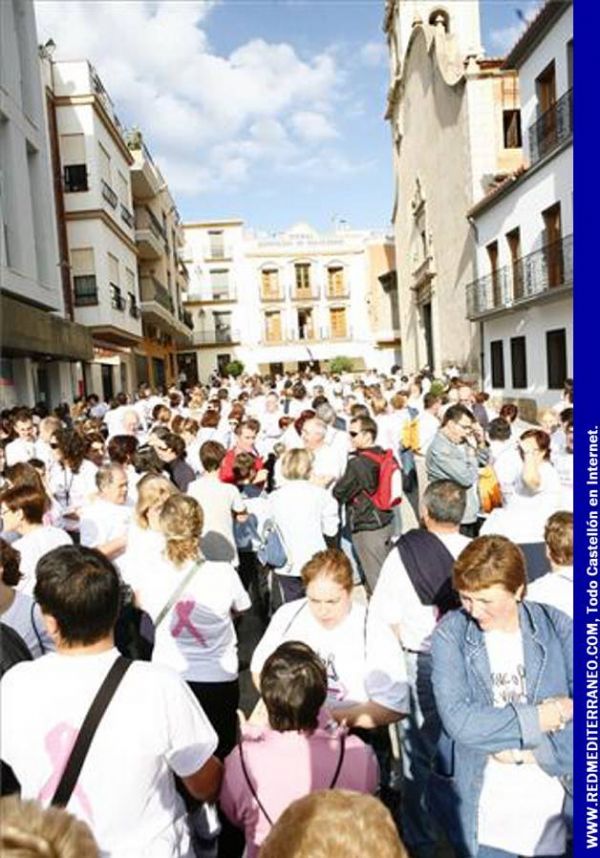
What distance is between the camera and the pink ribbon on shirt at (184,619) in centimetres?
310

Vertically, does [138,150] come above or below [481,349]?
above

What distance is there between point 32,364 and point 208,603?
1493cm

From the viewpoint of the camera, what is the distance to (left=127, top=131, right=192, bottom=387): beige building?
91.4 feet

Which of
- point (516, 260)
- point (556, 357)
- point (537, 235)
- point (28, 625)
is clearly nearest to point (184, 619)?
point (28, 625)

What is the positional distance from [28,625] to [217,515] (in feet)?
7.50

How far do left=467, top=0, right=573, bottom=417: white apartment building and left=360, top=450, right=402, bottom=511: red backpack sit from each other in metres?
11.5

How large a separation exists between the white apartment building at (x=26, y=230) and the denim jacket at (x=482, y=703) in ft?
35.1

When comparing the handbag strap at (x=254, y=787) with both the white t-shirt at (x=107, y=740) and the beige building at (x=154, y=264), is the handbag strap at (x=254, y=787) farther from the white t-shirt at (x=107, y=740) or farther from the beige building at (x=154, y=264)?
the beige building at (x=154, y=264)

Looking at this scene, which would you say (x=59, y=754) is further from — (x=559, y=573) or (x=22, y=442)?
(x=22, y=442)

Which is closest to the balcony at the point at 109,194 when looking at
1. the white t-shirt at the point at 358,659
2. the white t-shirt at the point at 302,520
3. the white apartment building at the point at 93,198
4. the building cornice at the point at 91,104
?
the white apartment building at the point at 93,198

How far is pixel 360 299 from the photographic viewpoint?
175ft

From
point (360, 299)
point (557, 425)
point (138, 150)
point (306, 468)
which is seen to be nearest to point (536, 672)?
point (306, 468)
